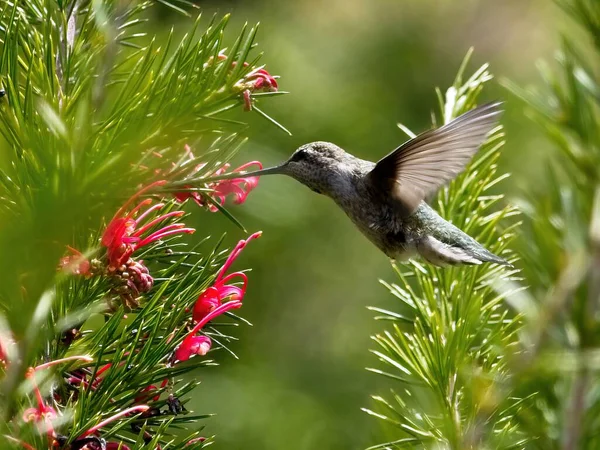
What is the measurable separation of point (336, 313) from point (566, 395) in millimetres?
2866

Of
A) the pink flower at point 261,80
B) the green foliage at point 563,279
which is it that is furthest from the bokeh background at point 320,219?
the green foliage at point 563,279

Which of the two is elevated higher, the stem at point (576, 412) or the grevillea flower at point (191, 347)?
the stem at point (576, 412)

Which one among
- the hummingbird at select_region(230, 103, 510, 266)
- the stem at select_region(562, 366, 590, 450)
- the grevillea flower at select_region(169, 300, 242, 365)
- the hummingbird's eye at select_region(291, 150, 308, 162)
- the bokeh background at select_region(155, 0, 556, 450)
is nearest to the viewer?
the stem at select_region(562, 366, 590, 450)

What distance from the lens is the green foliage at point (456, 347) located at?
666mm

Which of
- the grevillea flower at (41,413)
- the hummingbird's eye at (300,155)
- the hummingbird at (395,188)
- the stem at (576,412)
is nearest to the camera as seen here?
the stem at (576,412)

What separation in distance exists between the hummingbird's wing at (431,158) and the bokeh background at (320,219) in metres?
0.89

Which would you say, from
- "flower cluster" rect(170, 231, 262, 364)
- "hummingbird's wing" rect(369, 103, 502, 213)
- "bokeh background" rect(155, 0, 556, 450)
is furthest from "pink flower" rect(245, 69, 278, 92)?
"bokeh background" rect(155, 0, 556, 450)

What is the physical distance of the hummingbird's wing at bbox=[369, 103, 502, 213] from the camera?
3.43 feet

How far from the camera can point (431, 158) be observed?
1.22 meters

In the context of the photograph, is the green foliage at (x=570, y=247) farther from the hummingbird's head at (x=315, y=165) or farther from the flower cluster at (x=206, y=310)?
the hummingbird's head at (x=315, y=165)

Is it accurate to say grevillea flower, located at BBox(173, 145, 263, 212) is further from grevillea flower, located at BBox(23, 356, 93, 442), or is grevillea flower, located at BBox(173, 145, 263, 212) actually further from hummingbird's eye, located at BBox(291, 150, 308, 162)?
hummingbird's eye, located at BBox(291, 150, 308, 162)

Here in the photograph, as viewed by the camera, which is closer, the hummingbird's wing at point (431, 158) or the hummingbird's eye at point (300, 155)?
the hummingbird's wing at point (431, 158)

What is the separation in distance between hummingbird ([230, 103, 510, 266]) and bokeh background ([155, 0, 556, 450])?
815mm

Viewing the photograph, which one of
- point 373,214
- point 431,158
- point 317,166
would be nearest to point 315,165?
point 317,166
